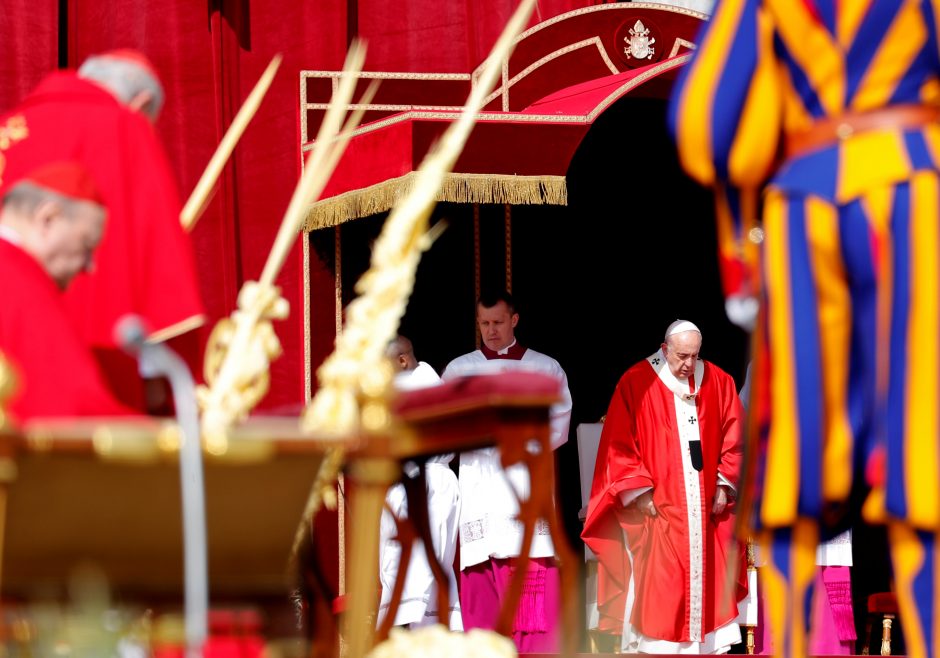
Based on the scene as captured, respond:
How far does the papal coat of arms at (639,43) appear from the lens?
754 cm

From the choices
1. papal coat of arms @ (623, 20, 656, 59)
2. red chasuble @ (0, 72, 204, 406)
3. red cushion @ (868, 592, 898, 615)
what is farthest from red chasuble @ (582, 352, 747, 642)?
red chasuble @ (0, 72, 204, 406)

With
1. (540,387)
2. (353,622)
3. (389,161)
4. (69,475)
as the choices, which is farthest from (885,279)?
(389,161)

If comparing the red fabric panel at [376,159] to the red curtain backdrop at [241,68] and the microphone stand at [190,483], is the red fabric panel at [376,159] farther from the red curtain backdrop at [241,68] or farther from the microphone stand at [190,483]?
the microphone stand at [190,483]

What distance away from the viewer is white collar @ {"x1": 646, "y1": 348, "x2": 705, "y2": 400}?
22.8ft

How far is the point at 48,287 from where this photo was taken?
9.20 feet

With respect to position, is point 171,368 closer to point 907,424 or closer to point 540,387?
point 540,387

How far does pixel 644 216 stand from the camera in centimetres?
878

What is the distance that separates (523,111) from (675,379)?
4.30ft

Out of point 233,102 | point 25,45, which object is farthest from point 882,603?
point 25,45

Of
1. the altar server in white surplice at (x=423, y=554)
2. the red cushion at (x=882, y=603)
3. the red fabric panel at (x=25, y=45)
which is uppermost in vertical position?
the red fabric panel at (x=25, y=45)

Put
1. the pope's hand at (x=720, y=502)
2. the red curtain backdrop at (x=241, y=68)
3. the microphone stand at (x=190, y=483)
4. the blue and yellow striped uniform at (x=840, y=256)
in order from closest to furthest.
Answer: the microphone stand at (x=190, y=483) < the blue and yellow striped uniform at (x=840, y=256) < the pope's hand at (x=720, y=502) < the red curtain backdrop at (x=241, y=68)

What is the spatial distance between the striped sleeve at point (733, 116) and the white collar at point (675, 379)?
13.6 feet

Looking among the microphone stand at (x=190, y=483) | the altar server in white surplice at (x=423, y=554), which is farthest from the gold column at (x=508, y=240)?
the microphone stand at (x=190, y=483)

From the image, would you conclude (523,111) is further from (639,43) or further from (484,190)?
(639,43)
